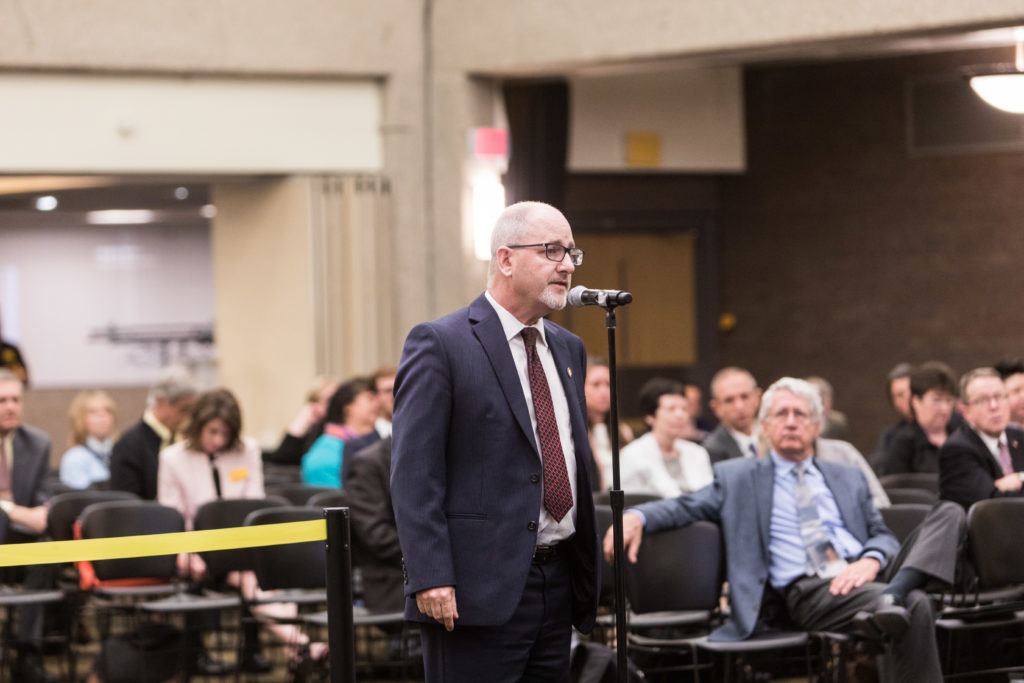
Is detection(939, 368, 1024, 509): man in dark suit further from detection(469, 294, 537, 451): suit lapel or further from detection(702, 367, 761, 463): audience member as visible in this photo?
detection(469, 294, 537, 451): suit lapel

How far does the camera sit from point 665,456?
7102 millimetres

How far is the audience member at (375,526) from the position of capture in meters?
5.91

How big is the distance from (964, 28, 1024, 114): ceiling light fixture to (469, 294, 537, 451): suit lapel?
16.2 ft

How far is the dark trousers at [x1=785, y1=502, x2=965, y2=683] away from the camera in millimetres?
4797

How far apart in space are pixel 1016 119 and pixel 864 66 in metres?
1.44

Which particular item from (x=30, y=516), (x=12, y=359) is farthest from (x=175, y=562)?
(x=12, y=359)

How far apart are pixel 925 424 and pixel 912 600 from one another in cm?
237

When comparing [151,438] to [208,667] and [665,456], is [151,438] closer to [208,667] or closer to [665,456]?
[208,667]

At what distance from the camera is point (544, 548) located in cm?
339

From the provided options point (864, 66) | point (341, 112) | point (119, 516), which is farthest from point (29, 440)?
point (864, 66)

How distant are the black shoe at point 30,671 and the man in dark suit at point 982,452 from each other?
410 cm

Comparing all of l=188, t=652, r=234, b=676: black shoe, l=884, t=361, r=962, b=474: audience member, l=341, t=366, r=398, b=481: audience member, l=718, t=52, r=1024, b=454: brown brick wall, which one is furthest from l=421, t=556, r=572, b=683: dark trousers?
l=718, t=52, r=1024, b=454: brown brick wall

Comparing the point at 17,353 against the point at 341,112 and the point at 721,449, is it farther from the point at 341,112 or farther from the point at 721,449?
the point at 721,449

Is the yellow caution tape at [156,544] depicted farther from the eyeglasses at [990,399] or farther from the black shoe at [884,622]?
the eyeglasses at [990,399]
